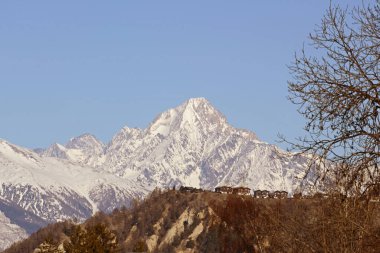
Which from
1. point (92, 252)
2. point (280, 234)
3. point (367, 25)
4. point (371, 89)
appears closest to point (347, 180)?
point (371, 89)

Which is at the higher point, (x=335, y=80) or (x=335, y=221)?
(x=335, y=80)

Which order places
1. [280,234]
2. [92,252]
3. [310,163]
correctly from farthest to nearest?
[92,252], [280,234], [310,163]

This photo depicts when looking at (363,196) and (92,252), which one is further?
(92,252)

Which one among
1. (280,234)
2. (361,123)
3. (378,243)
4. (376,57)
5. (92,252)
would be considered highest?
(92,252)

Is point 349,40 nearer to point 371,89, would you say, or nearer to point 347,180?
point 371,89

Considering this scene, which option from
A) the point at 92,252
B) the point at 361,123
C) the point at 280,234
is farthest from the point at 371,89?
the point at 92,252

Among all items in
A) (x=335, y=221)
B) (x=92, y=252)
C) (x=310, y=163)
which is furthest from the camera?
(x=92, y=252)

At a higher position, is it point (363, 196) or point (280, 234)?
point (280, 234)

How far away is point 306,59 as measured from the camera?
20.5 m

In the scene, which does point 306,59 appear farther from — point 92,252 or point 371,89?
point 92,252

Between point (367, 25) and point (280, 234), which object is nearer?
point (367, 25)

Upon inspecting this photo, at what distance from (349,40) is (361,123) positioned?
6.27 feet

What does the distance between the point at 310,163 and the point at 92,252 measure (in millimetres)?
175563

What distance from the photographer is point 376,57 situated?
1920cm
